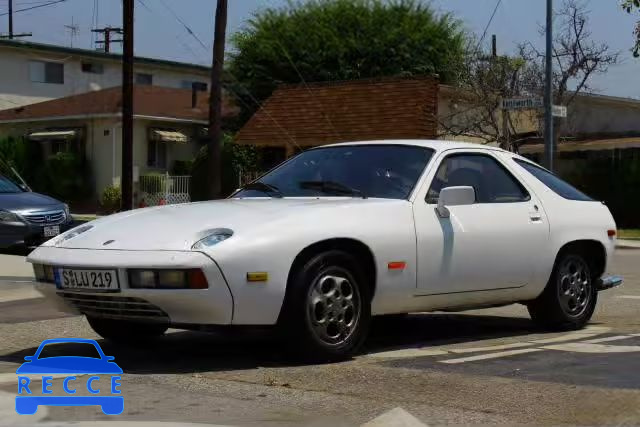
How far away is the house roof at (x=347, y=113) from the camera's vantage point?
28.2m

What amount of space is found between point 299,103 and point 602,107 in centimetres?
1032

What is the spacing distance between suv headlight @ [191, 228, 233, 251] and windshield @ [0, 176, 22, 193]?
1146 centimetres

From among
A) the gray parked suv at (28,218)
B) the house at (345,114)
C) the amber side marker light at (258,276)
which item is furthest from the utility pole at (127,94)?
the amber side marker light at (258,276)

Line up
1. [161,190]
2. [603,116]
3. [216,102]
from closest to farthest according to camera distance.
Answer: [216,102]
[603,116]
[161,190]

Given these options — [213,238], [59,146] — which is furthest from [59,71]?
[213,238]

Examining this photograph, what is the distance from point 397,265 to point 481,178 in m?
1.41

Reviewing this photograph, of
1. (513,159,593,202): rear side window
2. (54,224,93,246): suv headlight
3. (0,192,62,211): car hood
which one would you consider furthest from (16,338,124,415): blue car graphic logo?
(0,192,62,211): car hood

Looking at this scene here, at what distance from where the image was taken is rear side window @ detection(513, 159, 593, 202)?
7.99 metres

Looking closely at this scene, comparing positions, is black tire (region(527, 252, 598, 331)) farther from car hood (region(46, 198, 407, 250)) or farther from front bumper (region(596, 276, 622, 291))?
car hood (region(46, 198, 407, 250))

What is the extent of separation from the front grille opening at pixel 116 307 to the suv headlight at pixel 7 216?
960 centimetres

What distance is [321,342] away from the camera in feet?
19.8

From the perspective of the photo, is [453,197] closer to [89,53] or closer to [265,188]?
[265,188]

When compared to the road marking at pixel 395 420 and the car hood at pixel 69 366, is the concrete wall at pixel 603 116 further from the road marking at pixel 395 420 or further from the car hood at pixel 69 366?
the road marking at pixel 395 420

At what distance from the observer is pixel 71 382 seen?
18.2 ft
